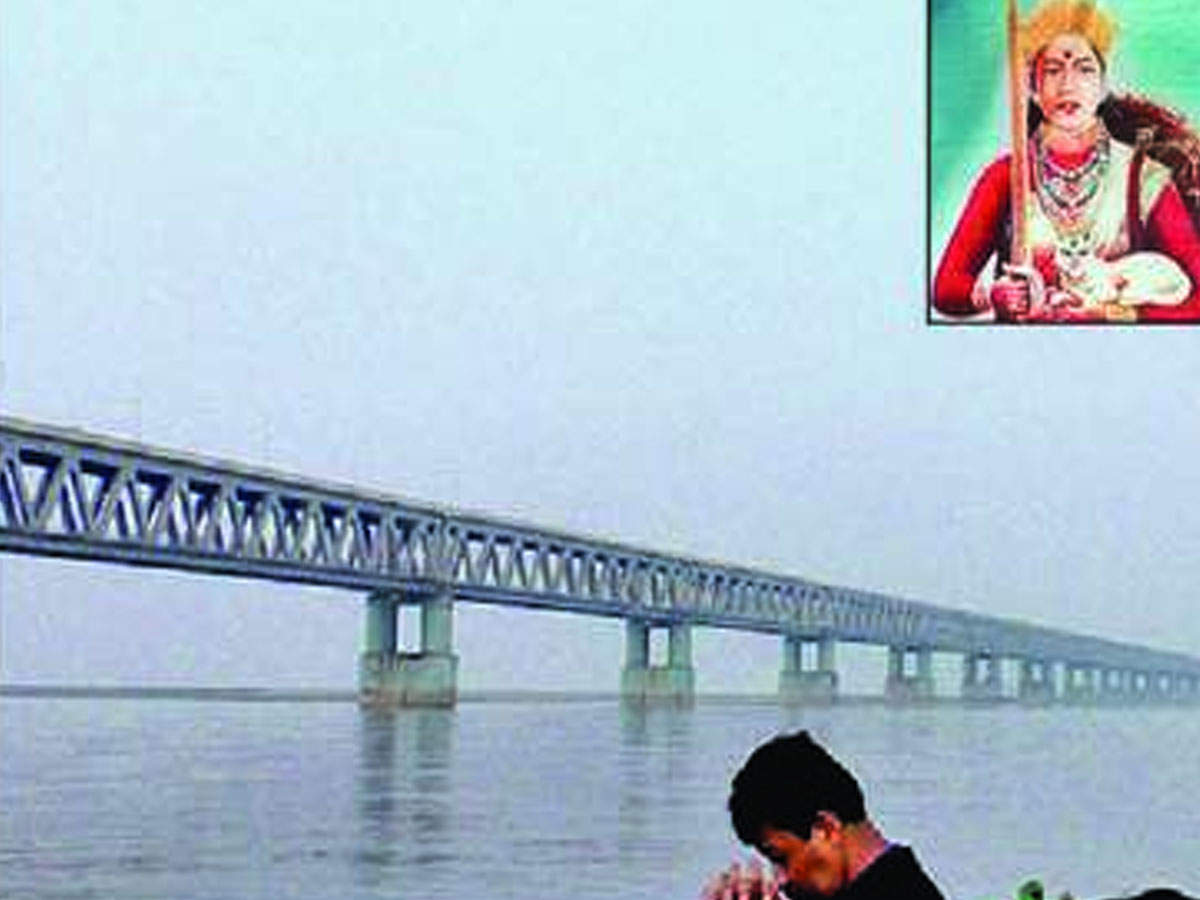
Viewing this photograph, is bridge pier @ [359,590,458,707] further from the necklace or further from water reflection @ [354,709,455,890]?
the necklace

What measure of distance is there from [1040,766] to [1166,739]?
24644 millimetres

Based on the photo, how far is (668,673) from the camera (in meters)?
128

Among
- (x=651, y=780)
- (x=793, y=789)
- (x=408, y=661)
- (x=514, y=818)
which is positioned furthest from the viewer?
(x=408, y=661)

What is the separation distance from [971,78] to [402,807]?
23445 millimetres

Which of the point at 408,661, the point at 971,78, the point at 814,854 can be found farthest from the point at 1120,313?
the point at 408,661

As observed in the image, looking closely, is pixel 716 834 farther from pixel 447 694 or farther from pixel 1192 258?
pixel 447 694

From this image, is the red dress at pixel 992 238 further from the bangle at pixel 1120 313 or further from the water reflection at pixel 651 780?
the water reflection at pixel 651 780

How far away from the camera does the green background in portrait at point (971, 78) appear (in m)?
8.01

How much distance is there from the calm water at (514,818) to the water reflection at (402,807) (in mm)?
54

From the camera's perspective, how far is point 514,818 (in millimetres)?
28547

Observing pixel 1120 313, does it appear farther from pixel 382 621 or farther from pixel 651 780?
pixel 382 621

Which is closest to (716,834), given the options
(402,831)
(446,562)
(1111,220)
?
(402,831)

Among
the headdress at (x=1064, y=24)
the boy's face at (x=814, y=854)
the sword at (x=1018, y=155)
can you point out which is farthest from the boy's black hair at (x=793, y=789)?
the headdress at (x=1064, y=24)

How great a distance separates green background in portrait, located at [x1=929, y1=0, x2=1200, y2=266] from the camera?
8008 millimetres
